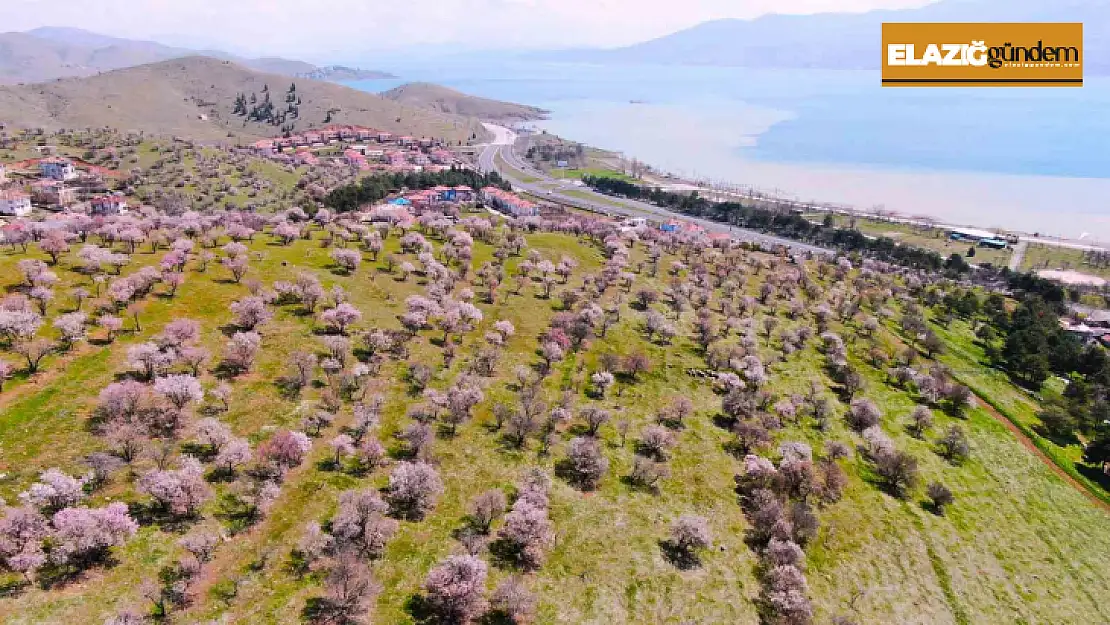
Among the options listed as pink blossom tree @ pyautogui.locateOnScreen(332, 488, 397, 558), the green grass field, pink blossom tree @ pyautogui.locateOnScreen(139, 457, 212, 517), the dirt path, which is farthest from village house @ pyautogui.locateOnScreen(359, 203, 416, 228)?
the green grass field

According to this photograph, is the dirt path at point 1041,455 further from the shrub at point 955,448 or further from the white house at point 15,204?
the white house at point 15,204

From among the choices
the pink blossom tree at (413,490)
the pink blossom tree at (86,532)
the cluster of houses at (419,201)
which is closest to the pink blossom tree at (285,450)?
the pink blossom tree at (413,490)

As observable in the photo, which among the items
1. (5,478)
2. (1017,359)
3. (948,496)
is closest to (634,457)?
(948,496)

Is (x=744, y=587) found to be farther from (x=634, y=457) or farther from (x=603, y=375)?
(x=603, y=375)

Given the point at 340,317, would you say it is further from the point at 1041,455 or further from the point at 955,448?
the point at 1041,455

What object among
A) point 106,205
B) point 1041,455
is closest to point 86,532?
point 1041,455

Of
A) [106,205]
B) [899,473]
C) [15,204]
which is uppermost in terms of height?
[106,205]
